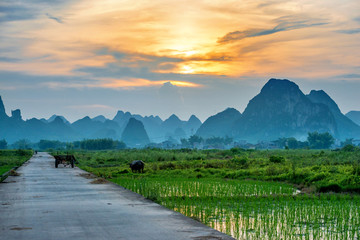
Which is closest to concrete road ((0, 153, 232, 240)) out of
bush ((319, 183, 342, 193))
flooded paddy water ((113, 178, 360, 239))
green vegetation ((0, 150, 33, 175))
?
flooded paddy water ((113, 178, 360, 239))

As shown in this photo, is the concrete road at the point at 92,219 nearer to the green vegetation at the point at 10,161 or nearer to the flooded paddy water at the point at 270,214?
the flooded paddy water at the point at 270,214

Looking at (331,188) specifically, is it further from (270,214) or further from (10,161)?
(10,161)

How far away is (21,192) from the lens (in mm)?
13594

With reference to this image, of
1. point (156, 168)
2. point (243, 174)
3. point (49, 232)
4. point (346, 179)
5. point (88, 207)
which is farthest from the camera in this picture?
point (156, 168)

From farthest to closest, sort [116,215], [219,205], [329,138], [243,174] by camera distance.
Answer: [329,138]
[243,174]
[219,205]
[116,215]

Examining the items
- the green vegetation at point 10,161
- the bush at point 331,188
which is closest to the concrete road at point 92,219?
the bush at point 331,188

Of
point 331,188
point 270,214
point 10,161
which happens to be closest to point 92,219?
point 270,214

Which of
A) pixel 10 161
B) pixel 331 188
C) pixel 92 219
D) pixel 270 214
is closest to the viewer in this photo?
pixel 92 219

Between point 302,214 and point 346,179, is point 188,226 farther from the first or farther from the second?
point 346,179

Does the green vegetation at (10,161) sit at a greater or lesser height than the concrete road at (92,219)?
lesser

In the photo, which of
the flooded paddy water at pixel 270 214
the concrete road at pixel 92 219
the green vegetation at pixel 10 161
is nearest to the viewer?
the concrete road at pixel 92 219

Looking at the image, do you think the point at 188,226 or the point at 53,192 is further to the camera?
the point at 53,192

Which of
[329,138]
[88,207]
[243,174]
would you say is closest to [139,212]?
[88,207]

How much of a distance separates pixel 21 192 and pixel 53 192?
3.42 feet
